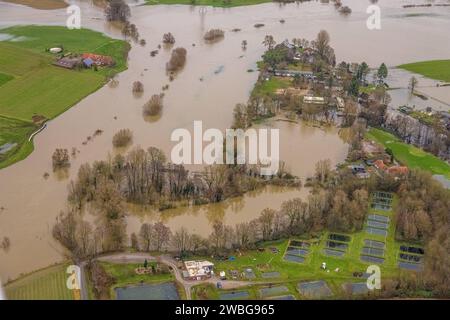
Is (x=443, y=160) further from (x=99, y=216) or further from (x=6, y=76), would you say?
(x=6, y=76)

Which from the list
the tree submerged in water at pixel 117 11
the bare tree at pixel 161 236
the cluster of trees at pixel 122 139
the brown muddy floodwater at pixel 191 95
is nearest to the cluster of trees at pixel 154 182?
the brown muddy floodwater at pixel 191 95

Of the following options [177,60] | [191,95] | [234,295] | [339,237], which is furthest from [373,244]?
[177,60]

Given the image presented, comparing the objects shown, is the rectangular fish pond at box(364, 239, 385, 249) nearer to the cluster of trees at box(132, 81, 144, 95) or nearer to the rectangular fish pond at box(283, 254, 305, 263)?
the rectangular fish pond at box(283, 254, 305, 263)

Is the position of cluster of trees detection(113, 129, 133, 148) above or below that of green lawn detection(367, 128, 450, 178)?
above

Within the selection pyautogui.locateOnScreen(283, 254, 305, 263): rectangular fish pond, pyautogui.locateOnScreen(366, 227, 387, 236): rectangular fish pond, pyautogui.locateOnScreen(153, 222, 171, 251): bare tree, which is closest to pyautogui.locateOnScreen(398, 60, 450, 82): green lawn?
pyautogui.locateOnScreen(366, 227, 387, 236): rectangular fish pond

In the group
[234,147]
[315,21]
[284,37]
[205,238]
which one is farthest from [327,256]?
[315,21]

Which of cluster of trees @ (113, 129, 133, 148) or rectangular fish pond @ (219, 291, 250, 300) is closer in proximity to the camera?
rectangular fish pond @ (219, 291, 250, 300)

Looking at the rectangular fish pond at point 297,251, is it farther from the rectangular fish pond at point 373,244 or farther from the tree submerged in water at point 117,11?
the tree submerged in water at point 117,11

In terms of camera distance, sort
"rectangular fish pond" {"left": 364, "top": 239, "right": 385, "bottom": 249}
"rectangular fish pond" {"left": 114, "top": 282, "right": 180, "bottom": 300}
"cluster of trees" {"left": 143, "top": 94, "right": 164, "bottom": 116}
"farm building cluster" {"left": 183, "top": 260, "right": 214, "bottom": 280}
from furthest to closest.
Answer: "cluster of trees" {"left": 143, "top": 94, "right": 164, "bottom": 116} < "rectangular fish pond" {"left": 364, "top": 239, "right": 385, "bottom": 249} < "farm building cluster" {"left": 183, "top": 260, "right": 214, "bottom": 280} < "rectangular fish pond" {"left": 114, "top": 282, "right": 180, "bottom": 300}
